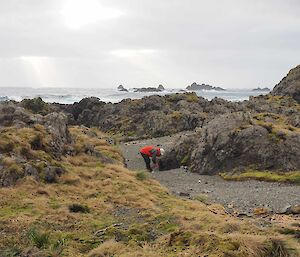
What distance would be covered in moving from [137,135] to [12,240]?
4146 cm

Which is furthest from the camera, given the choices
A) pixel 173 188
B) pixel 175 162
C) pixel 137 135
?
pixel 137 135

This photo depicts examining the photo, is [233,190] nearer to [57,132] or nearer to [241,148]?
[241,148]

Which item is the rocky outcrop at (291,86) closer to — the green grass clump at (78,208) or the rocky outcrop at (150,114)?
the rocky outcrop at (150,114)

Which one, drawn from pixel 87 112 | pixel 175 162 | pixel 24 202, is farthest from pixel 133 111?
pixel 24 202

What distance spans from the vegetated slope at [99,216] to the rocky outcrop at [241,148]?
7.69 m

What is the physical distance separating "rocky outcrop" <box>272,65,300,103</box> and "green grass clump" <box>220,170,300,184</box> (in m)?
53.0

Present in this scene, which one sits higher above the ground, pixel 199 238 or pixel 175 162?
pixel 199 238

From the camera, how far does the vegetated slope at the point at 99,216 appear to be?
973 centimetres

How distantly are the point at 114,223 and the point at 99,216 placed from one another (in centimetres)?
119

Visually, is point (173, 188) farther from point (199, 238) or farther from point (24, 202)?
point (199, 238)

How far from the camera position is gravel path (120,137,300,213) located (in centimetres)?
1822

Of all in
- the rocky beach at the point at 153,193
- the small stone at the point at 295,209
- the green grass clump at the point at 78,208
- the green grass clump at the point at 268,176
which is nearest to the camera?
the rocky beach at the point at 153,193

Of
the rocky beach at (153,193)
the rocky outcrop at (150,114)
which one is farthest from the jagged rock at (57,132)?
the rocky outcrop at (150,114)

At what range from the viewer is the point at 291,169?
2528cm
